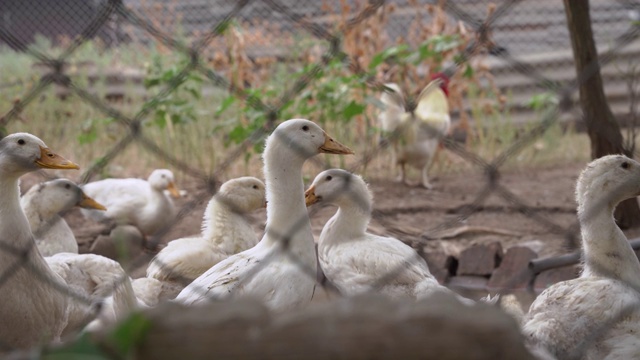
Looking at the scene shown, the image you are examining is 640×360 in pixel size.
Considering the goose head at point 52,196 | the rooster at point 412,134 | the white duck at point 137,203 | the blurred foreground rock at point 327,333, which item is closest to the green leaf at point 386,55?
the rooster at point 412,134

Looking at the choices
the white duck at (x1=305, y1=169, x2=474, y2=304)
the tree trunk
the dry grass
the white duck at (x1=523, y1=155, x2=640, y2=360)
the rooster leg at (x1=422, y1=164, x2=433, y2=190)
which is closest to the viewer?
the white duck at (x1=523, y1=155, x2=640, y2=360)

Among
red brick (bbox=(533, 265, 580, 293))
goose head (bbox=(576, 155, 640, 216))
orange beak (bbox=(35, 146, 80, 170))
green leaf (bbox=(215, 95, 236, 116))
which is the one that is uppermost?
green leaf (bbox=(215, 95, 236, 116))

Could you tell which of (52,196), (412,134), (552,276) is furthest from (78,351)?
(412,134)

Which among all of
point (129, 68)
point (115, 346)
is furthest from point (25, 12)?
point (115, 346)

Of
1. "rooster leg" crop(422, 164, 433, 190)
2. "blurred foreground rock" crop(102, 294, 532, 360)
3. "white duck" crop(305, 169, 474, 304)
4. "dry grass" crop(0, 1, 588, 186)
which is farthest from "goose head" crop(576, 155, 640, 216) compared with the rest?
"rooster leg" crop(422, 164, 433, 190)

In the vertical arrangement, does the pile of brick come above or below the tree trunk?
below

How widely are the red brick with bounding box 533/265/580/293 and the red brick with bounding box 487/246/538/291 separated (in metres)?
0.04

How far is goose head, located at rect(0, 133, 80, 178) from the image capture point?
1986 mm

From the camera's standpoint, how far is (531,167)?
15.9 feet

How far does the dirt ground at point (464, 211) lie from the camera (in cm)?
329

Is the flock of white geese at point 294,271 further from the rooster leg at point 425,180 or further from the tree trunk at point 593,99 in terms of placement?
the rooster leg at point 425,180

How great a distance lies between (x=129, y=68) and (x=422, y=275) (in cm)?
422

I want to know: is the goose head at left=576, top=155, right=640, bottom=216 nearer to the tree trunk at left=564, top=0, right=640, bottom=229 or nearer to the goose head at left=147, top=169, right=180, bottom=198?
the tree trunk at left=564, top=0, right=640, bottom=229

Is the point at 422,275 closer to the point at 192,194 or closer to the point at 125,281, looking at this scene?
the point at 125,281
